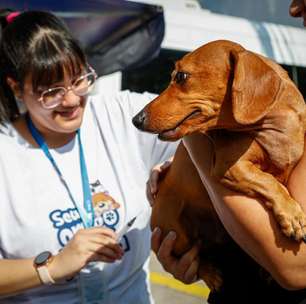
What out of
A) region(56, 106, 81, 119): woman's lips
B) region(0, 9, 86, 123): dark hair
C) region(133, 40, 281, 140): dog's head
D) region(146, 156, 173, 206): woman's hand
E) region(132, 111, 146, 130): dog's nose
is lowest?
region(146, 156, 173, 206): woman's hand

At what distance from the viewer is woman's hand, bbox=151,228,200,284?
62.9 inches

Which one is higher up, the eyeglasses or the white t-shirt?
the eyeglasses

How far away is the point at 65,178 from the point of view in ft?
5.81

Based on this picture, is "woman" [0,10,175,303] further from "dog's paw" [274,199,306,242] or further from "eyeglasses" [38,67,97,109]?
"dog's paw" [274,199,306,242]

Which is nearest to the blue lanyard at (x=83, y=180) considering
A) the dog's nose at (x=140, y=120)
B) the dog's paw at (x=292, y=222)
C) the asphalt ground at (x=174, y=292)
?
the dog's nose at (x=140, y=120)

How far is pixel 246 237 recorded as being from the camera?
50.3 inches

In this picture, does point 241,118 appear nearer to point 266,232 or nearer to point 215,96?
point 215,96

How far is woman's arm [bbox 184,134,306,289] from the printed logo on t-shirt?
50 centimetres

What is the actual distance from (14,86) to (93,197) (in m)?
0.49

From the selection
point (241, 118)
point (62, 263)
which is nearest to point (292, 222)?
point (241, 118)

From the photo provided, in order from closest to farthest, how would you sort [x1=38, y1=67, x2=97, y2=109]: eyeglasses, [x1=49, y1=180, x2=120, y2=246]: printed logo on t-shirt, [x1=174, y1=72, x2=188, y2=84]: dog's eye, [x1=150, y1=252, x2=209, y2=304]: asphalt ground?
[x1=174, y1=72, x2=188, y2=84]: dog's eye → [x1=49, y1=180, x2=120, y2=246]: printed logo on t-shirt → [x1=38, y1=67, x2=97, y2=109]: eyeglasses → [x1=150, y1=252, x2=209, y2=304]: asphalt ground

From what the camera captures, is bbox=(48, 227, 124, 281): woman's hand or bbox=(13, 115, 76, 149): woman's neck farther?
bbox=(13, 115, 76, 149): woman's neck

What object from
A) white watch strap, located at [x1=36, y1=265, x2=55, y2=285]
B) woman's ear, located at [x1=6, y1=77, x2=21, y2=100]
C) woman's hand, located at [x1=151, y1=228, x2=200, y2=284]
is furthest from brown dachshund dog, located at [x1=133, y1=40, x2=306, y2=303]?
woman's ear, located at [x1=6, y1=77, x2=21, y2=100]

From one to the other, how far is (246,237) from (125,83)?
547cm
